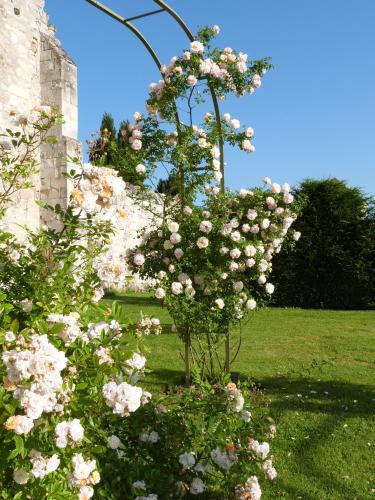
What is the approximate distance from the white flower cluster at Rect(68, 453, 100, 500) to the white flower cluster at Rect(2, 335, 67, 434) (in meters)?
0.28

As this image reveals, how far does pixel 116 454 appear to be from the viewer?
7.14 feet

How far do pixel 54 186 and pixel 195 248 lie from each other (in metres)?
5.17

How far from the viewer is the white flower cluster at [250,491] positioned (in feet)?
7.95

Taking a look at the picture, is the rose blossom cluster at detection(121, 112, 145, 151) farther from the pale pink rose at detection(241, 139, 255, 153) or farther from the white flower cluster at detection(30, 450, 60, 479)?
the white flower cluster at detection(30, 450, 60, 479)

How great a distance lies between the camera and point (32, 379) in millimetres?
1584

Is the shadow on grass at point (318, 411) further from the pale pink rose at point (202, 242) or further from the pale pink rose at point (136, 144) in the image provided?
the pale pink rose at point (136, 144)

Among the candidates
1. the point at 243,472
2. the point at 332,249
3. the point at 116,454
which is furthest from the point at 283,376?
the point at 332,249

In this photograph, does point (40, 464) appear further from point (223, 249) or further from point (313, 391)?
→ point (313, 391)

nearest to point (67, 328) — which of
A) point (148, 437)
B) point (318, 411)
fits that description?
point (148, 437)

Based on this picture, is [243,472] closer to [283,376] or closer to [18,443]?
[18,443]

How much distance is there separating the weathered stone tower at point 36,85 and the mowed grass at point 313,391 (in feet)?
8.95

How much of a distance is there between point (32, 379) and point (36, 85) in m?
8.25

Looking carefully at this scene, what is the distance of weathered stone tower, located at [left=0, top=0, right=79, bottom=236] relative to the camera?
26.3 ft

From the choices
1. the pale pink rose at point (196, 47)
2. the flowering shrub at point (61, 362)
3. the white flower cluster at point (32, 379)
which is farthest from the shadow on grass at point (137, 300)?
the white flower cluster at point (32, 379)
